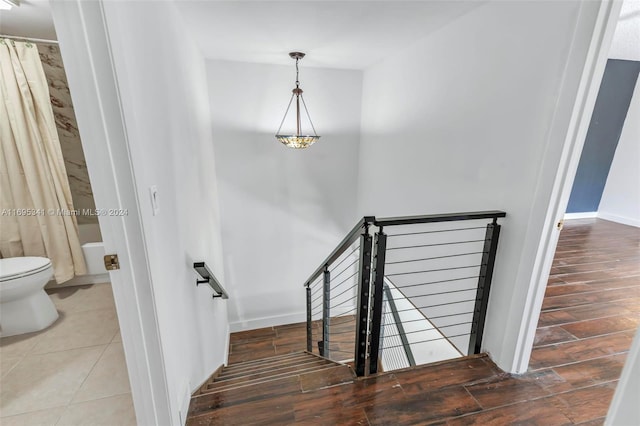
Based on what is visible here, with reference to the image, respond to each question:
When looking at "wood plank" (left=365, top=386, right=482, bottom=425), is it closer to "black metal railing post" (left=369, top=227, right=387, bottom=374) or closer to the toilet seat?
"black metal railing post" (left=369, top=227, right=387, bottom=374)

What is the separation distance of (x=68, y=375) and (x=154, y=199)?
1492mm

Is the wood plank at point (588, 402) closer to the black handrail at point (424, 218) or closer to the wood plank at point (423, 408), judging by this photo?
the wood plank at point (423, 408)

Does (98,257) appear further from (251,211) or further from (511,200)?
(511,200)

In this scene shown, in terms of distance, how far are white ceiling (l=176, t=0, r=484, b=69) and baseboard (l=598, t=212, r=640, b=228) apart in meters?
4.33

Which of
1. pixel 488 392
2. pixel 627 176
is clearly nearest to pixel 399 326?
pixel 488 392

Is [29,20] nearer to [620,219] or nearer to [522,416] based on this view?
[522,416]

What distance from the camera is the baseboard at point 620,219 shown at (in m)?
4.05

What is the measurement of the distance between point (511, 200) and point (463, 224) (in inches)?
17.5

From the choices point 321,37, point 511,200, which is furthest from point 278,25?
point 511,200

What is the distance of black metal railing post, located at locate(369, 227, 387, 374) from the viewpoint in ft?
4.98

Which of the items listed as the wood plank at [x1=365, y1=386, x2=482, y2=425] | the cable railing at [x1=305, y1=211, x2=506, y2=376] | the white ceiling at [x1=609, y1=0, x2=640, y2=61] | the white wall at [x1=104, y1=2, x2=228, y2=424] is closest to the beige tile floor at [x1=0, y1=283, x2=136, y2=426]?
the white wall at [x1=104, y1=2, x2=228, y2=424]

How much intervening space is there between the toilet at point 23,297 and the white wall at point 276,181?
1762 millimetres

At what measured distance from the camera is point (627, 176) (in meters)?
4.10

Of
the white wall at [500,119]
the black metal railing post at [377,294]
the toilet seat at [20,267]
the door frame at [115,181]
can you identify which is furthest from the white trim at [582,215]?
the toilet seat at [20,267]
